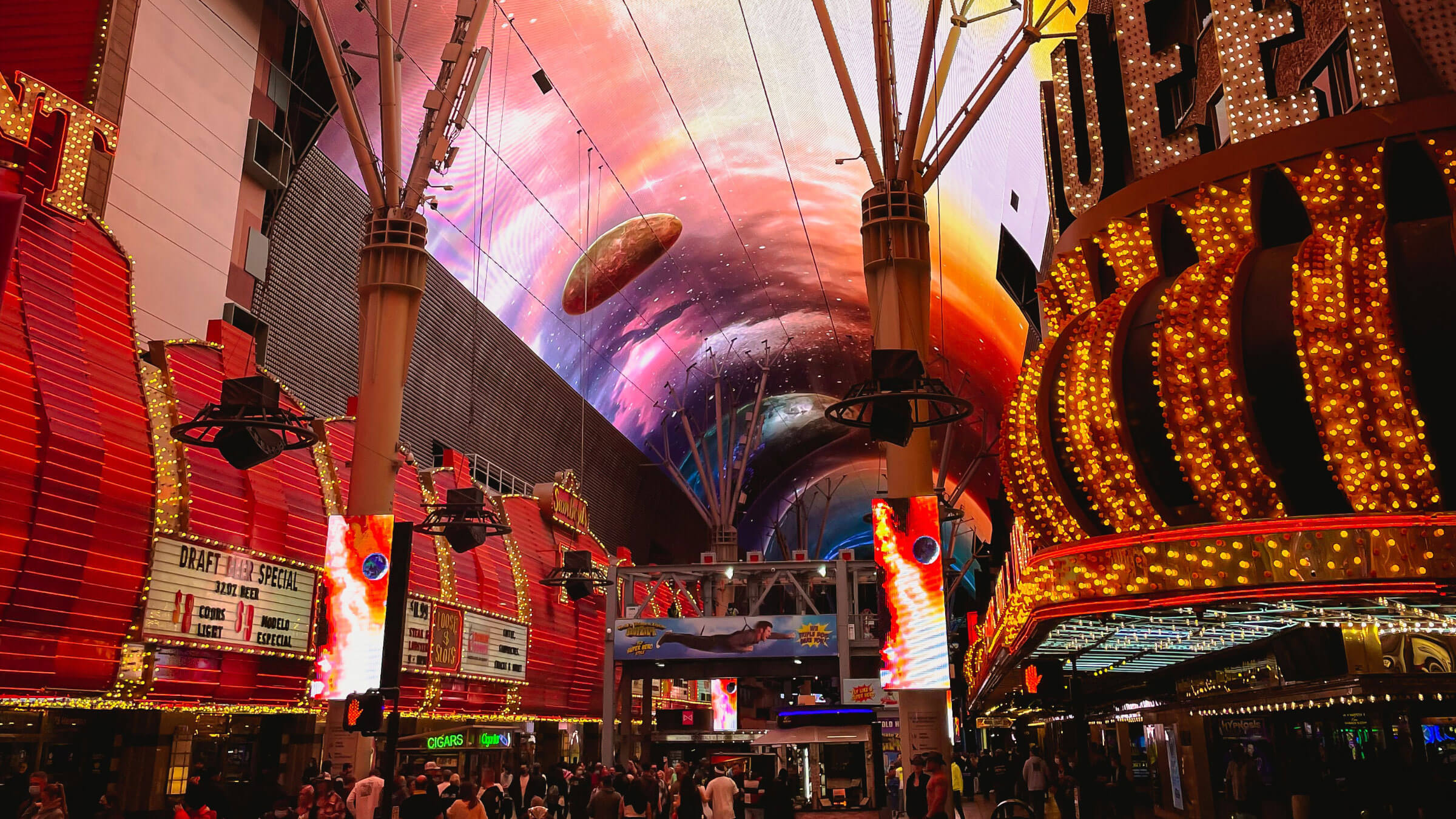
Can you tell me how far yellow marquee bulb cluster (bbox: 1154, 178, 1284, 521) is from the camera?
815cm

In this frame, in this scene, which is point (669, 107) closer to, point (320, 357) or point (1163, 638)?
point (320, 357)

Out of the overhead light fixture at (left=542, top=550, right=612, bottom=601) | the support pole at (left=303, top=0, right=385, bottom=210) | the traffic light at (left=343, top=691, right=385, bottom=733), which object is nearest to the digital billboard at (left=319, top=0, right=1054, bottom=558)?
the support pole at (left=303, top=0, right=385, bottom=210)

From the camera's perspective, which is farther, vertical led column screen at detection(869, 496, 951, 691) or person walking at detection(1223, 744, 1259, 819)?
person walking at detection(1223, 744, 1259, 819)

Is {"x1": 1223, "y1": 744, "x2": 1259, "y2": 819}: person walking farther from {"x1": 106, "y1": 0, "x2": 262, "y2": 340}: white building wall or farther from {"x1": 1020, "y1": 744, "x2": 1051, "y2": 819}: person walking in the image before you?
{"x1": 106, "y1": 0, "x2": 262, "y2": 340}: white building wall

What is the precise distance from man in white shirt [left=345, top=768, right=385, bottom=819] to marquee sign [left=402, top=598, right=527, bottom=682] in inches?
235

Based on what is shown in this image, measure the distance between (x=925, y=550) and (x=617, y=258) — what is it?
18.6 metres

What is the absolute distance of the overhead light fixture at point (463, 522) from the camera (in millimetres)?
17281

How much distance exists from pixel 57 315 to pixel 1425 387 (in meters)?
12.5

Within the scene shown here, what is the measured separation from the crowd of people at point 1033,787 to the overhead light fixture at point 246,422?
7317 millimetres

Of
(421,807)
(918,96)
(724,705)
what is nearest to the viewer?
(421,807)

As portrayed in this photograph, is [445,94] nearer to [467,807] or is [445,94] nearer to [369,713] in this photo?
[369,713]

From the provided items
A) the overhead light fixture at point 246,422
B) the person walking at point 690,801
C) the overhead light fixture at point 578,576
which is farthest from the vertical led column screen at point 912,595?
the overhead light fixture at point 578,576

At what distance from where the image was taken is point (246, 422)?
1162 centimetres

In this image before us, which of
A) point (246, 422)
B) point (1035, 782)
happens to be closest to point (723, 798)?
point (246, 422)
